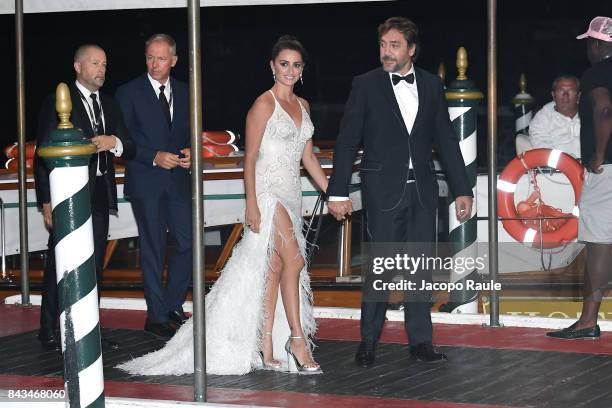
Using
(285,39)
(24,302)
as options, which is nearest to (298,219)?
(285,39)

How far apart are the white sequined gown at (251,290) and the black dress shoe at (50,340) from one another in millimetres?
629

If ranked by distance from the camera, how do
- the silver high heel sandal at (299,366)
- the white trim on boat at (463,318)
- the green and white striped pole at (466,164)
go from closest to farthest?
the silver high heel sandal at (299,366) < the white trim on boat at (463,318) < the green and white striped pole at (466,164)

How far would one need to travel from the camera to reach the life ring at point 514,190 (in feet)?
30.1

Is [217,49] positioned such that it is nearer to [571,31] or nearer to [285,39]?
[571,31]

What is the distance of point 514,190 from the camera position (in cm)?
952

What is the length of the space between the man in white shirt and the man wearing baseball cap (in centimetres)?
349

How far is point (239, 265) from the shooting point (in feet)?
21.7

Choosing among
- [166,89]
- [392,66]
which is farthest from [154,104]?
[392,66]

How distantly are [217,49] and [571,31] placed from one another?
5.77 metres

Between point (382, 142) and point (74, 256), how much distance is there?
187 cm

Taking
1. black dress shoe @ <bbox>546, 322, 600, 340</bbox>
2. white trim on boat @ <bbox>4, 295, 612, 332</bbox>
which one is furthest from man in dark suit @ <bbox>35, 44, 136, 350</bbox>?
black dress shoe @ <bbox>546, 322, 600, 340</bbox>

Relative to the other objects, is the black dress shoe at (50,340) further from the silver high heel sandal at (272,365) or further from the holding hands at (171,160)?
the silver high heel sandal at (272,365)

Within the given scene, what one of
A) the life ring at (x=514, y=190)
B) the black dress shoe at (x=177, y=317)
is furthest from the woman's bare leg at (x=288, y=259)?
the life ring at (x=514, y=190)

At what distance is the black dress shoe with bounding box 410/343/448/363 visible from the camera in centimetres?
654
